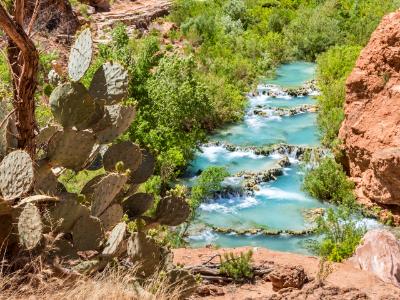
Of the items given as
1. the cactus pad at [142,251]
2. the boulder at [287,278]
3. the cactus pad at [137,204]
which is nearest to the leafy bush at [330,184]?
the boulder at [287,278]

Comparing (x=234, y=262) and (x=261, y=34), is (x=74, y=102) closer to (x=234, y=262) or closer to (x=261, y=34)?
(x=234, y=262)

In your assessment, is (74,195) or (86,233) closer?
(86,233)

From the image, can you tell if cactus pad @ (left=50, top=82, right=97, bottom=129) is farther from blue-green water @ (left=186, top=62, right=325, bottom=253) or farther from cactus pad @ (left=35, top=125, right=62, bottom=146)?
blue-green water @ (left=186, top=62, right=325, bottom=253)

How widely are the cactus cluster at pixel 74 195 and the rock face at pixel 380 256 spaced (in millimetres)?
3599

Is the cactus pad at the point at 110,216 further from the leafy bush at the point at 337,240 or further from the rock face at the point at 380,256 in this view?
the leafy bush at the point at 337,240

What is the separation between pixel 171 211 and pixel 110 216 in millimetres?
888

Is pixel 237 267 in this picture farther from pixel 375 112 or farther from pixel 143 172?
pixel 375 112

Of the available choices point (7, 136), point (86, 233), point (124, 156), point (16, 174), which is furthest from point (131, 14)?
point (16, 174)

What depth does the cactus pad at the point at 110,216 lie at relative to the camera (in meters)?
4.23

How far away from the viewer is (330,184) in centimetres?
1141

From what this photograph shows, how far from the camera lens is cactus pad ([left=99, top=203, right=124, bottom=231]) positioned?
4227 millimetres

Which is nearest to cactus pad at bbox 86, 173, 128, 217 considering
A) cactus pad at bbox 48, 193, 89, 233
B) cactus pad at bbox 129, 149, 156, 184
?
cactus pad at bbox 48, 193, 89, 233

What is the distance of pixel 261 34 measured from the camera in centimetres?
2325

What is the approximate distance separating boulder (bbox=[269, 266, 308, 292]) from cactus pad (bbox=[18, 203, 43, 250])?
3.28 metres
